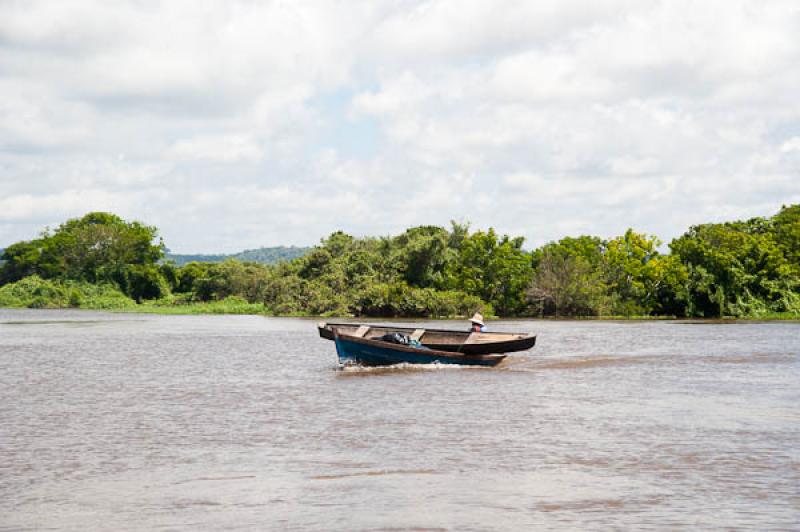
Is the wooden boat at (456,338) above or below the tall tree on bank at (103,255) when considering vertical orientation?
below

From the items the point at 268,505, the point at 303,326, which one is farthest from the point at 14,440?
the point at 303,326

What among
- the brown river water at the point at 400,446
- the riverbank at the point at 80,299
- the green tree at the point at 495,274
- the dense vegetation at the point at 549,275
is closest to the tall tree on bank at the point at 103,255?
the riverbank at the point at 80,299

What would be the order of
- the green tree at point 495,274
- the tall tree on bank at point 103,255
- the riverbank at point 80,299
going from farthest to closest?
the tall tree on bank at point 103,255 → the riverbank at point 80,299 → the green tree at point 495,274

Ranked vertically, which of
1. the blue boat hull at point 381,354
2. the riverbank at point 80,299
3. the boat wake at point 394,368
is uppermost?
the riverbank at point 80,299

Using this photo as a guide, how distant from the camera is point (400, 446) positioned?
51.2 feet

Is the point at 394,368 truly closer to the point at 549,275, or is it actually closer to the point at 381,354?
the point at 381,354

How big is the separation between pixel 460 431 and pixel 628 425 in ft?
11.4

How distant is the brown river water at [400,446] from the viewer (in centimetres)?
1119

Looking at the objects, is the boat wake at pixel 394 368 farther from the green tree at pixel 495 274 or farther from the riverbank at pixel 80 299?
the riverbank at pixel 80 299

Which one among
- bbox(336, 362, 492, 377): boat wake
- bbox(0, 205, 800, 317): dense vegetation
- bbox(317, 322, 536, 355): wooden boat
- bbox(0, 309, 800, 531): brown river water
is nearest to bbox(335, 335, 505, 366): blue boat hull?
bbox(336, 362, 492, 377): boat wake

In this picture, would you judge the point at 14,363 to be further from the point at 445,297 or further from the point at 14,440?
the point at 445,297

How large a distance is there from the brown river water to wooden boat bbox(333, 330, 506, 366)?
373mm

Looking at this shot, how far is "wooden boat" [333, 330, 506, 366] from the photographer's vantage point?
92.0ft

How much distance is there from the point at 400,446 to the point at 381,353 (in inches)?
497
